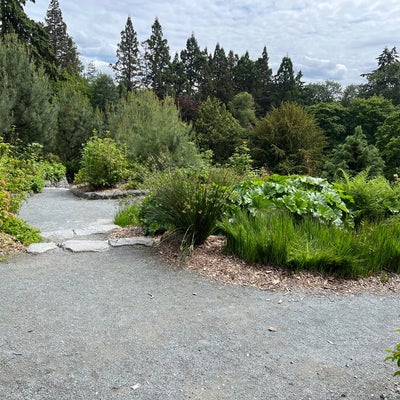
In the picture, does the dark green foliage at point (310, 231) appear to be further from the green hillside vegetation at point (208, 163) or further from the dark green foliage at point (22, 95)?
A: the dark green foliage at point (22, 95)

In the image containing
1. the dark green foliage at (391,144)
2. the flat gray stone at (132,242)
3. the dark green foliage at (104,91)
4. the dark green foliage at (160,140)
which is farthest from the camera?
the dark green foliage at (104,91)

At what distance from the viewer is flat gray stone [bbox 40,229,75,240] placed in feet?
13.5

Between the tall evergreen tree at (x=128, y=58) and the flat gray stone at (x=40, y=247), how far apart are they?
3004 cm

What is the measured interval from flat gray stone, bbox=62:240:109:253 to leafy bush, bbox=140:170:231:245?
71 centimetres

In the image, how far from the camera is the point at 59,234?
4.24 meters

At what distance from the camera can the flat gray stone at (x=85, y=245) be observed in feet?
12.1

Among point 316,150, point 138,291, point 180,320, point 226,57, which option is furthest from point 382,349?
point 226,57

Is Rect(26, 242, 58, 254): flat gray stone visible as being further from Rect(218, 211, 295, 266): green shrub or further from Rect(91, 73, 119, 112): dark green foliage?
Rect(91, 73, 119, 112): dark green foliage

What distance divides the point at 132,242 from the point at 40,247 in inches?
37.1

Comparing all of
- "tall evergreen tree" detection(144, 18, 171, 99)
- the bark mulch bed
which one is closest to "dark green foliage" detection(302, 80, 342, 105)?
"tall evergreen tree" detection(144, 18, 171, 99)

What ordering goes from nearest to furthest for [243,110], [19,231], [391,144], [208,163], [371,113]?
[19,231] < [208,163] < [391,144] < [371,113] < [243,110]

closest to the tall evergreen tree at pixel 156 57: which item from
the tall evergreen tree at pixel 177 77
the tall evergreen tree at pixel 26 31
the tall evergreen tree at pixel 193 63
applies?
the tall evergreen tree at pixel 177 77

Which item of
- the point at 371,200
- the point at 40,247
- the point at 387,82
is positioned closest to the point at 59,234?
the point at 40,247

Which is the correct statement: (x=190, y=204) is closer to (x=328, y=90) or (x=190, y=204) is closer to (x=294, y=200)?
(x=294, y=200)
